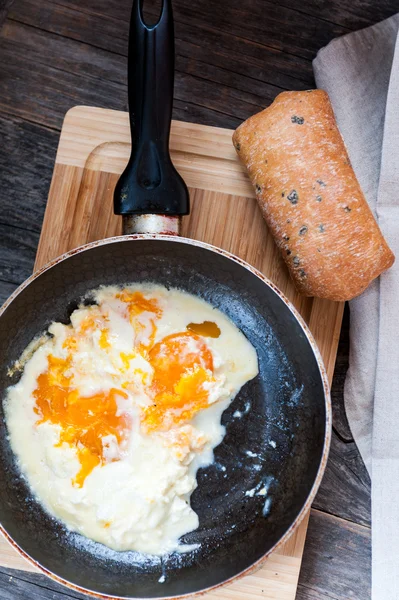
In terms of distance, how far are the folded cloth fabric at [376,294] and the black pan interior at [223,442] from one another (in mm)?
185

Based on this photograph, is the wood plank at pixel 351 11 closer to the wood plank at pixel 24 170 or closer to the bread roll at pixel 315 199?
the bread roll at pixel 315 199

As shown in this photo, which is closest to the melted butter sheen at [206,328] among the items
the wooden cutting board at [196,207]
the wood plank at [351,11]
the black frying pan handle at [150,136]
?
the wooden cutting board at [196,207]

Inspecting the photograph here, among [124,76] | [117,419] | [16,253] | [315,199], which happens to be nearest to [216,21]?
[124,76]

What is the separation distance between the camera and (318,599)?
1.71 metres

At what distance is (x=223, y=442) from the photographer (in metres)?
1.56

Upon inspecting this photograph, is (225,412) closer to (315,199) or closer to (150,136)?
(315,199)

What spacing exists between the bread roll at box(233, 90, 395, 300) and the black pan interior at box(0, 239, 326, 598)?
0.42ft

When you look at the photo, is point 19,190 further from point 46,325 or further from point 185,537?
point 185,537

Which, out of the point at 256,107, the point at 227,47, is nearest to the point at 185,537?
the point at 256,107

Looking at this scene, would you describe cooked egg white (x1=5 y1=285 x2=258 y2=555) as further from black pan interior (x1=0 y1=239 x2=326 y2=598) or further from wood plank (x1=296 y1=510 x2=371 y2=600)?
wood plank (x1=296 y1=510 x2=371 y2=600)

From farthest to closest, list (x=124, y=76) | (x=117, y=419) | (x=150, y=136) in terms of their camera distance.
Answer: (x=124, y=76)
(x=117, y=419)
(x=150, y=136)

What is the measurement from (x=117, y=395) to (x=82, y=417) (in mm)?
A: 104

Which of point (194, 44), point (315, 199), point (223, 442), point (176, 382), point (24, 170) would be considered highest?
point (194, 44)

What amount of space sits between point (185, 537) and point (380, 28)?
146 cm
